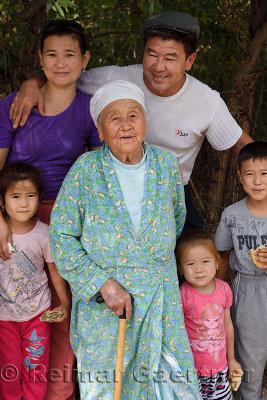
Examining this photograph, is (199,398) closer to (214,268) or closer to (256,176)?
(214,268)

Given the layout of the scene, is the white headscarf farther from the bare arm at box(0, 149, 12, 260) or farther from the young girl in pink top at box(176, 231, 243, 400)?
the young girl in pink top at box(176, 231, 243, 400)

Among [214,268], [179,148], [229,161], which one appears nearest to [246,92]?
[229,161]

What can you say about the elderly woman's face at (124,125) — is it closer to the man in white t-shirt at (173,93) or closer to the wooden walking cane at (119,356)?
the man in white t-shirt at (173,93)

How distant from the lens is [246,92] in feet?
15.9

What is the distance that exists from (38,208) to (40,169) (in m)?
0.26

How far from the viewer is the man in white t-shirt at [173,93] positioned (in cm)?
342

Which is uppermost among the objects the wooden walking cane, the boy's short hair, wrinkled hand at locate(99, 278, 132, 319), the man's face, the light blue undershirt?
the man's face

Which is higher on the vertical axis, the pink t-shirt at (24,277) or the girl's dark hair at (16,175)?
the girl's dark hair at (16,175)

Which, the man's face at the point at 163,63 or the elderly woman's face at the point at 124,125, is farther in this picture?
the man's face at the point at 163,63

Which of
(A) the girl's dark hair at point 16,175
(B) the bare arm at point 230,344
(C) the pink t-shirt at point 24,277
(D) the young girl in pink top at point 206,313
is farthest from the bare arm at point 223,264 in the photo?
(A) the girl's dark hair at point 16,175

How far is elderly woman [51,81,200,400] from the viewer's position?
2863 millimetres

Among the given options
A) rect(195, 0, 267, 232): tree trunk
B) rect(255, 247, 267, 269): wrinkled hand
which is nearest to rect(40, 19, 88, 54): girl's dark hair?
rect(255, 247, 267, 269): wrinkled hand

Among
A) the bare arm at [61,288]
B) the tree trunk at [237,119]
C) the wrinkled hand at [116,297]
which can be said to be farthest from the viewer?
Answer: the tree trunk at [237,119]

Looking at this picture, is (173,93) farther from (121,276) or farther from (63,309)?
(63,309)
